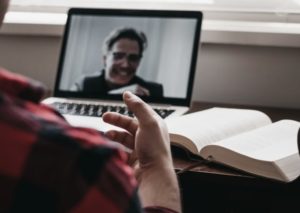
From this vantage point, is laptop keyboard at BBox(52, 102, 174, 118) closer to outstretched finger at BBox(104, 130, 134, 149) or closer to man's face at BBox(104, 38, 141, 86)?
man's face at BBox(104, 38, 141, 86)

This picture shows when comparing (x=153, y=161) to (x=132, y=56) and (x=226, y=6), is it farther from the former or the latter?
(x=226, y=6)

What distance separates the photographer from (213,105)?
129 centimetres

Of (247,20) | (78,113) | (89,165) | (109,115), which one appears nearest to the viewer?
(89,165)

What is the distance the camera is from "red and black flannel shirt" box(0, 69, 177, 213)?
373mm

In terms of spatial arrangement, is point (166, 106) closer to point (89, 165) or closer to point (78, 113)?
point (78, 113)

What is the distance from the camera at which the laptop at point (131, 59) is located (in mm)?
1144

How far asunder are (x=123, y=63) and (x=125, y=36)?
0.06 m

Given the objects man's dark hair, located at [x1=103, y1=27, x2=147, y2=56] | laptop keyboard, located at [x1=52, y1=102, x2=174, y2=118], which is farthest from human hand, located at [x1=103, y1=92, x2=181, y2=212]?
man's dark hair, located at [x1=103, y1=27, x2=147, y2=56]

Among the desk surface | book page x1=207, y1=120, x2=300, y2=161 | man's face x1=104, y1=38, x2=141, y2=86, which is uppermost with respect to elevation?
man's face x1=104, y1=38, x2=141, y2=86

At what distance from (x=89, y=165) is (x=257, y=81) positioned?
94 centimetres

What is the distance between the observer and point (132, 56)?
1.17 m

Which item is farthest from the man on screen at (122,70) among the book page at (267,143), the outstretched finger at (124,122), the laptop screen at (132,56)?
the outstretched finger at (124,122)

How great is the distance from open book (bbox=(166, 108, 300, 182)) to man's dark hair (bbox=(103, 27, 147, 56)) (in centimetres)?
22

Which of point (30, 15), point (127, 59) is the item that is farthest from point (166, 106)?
point (30, 15)
